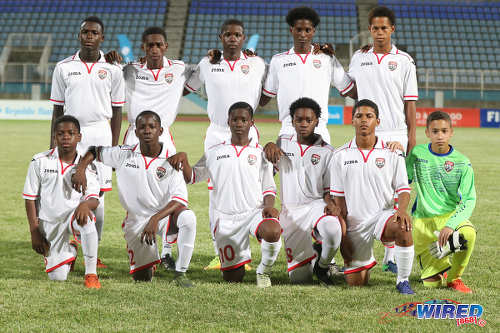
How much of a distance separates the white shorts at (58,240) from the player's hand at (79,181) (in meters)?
0.22

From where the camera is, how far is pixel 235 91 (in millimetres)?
4645

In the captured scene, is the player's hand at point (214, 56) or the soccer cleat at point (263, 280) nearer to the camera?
the soccer cleat at point (263, 280)

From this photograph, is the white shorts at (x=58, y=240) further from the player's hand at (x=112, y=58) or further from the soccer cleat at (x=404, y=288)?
the soccer cleat at (x=404, y=288)

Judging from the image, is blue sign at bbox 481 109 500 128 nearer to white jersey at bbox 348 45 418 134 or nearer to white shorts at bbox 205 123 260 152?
white jersey at bbox 348 45 418 134

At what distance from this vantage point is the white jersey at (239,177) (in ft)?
13.4

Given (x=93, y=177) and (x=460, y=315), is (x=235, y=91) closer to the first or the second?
(x=93, y=177)

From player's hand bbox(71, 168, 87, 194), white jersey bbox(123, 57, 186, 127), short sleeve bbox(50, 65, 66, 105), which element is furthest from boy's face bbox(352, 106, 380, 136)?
short sleeve bbox(50, 65, 66, 105)

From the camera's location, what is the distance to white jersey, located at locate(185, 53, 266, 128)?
465cm

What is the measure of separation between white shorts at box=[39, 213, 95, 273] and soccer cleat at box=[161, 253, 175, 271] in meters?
0.70

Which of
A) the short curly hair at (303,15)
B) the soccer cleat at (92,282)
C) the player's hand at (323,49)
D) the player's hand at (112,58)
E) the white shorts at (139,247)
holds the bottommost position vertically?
the soccer cleat at (92,282)

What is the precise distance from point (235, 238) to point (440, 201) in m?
1.38

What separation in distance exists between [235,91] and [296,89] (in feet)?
1.55

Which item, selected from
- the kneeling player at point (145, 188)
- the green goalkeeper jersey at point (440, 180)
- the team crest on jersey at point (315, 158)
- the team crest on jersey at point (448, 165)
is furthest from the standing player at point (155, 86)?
the team crest on jersey at point (448, 165)

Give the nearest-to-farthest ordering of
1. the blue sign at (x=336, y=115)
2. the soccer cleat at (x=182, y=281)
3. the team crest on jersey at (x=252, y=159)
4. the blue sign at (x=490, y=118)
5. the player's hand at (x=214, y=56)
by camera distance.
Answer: the soccer cleat at (x=182, y=281) → the team crest on jersey at (x=252, y=159) → the player's hand at (x=214, y=56) → the blue sign at (x=490, y=118) → the blue sign at (x=336, y=115)
